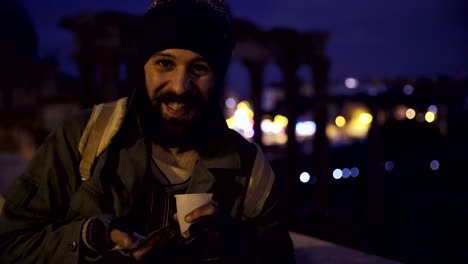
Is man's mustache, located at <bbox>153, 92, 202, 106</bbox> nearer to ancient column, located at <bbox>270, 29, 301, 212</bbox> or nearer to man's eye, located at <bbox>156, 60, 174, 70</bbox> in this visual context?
man's eye, located at <bbox>156, 60, 174, 70</bbox>

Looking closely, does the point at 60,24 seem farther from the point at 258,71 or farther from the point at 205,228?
the point at 205,228

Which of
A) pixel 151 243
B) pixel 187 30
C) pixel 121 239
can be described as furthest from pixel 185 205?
pixel 187 30

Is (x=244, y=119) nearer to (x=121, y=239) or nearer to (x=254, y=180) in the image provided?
(x=254, y=180)

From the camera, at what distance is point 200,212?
1.72 m

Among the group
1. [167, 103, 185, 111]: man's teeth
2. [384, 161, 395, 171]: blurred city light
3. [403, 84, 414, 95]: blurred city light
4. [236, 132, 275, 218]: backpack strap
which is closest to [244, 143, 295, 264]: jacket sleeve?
[236, 132, 275, 218]: backpack strap

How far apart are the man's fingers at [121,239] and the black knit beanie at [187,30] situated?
885 millimetres

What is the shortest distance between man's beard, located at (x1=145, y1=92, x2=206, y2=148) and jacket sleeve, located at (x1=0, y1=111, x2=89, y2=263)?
393 mm

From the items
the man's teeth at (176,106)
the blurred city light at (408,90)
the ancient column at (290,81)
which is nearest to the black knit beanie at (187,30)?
the man's teeth at (176,106)

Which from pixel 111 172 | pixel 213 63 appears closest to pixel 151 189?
pixel 111 172

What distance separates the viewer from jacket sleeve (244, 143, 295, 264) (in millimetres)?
2139

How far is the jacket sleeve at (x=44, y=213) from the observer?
1.94m

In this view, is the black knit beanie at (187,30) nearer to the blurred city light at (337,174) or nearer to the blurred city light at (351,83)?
the blurred city light at (337,174)

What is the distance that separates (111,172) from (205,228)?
1.93 feet

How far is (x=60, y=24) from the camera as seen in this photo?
24.7 ft
